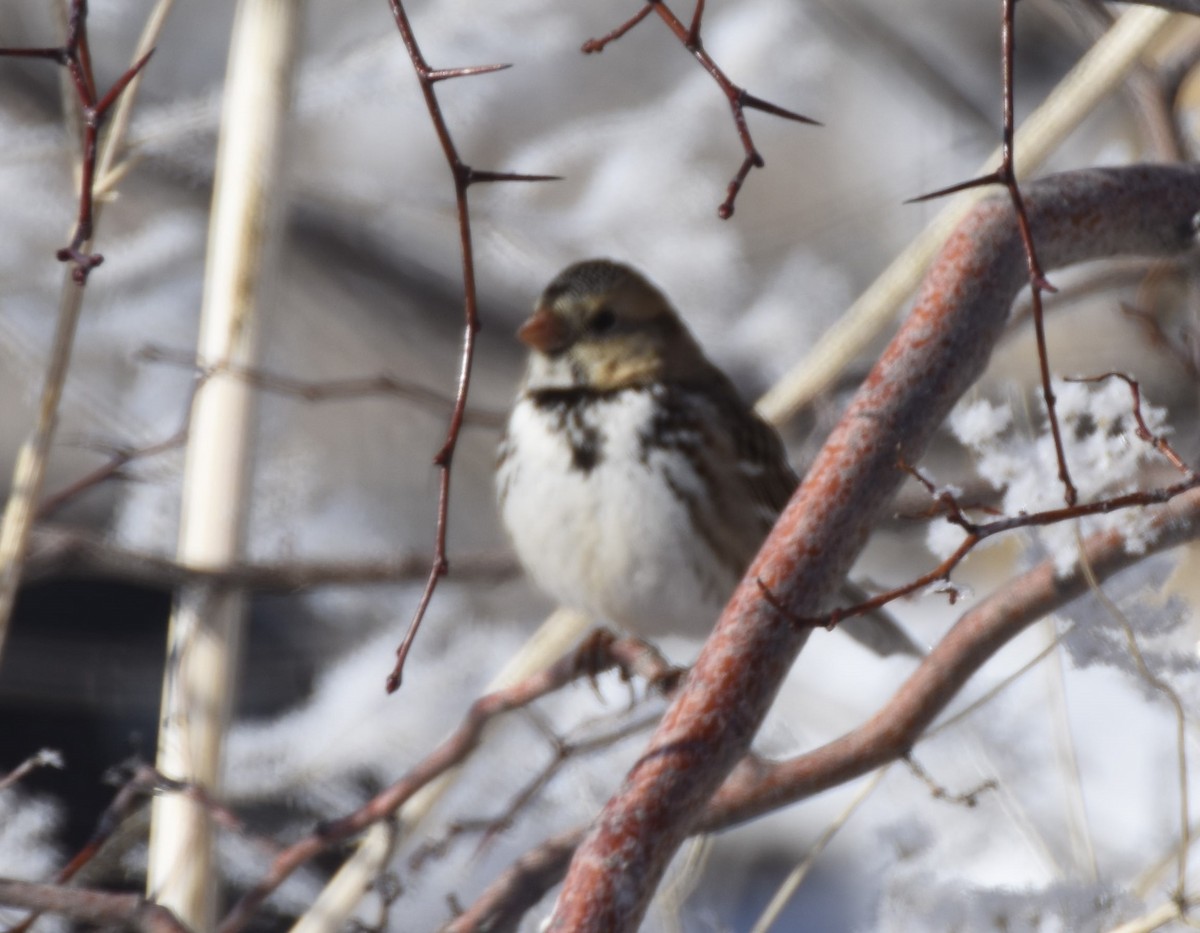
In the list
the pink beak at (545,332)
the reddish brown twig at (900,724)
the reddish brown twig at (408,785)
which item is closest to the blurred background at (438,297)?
the pink beak at (545,332)

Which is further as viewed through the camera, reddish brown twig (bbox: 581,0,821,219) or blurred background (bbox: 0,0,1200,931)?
blurred background (bbox: 0,0,1200,931)

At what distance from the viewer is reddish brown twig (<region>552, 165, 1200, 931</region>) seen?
828 millimetres

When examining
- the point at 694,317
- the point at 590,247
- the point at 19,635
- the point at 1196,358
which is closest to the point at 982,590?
the point at 694,317

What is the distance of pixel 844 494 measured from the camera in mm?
974

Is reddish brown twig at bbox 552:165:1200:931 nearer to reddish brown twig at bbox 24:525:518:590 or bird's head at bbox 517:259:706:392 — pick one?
bird's head at bbox 517:259:706:392

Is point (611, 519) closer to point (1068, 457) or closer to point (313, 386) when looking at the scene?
point (313, 386)

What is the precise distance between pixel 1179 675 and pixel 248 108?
1191 millimetres

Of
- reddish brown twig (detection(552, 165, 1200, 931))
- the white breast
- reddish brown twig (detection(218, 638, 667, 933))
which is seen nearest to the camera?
reddish brown twig (detection(552, 165, 1200, 931))

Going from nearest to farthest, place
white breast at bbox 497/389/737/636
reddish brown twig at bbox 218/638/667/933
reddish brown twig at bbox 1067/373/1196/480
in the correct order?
reddish brown twig at bbox 1067/373/1196/480 → reddish brown twig at bbox 218/638/667/933 → white breast at bbox 497/389/737/636

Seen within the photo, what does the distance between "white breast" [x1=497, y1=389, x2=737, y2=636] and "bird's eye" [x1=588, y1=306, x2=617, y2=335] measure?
93 millimetres

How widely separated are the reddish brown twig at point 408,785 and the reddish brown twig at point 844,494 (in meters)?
0.41

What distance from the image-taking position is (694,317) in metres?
2.89

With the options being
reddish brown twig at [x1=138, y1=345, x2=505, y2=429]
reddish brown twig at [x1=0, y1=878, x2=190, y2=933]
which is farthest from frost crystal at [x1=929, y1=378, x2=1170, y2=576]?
reddish brown twig at [x1=138, y1=345, x2=505, y2=429]

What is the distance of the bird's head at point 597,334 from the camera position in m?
1.87
